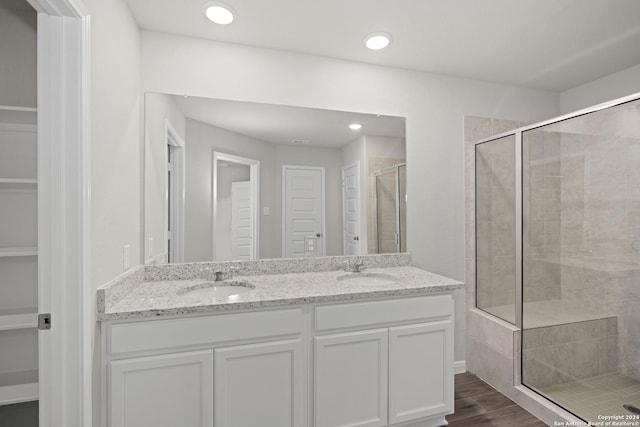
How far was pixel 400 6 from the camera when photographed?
1.75 m

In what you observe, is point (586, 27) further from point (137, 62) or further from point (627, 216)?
point (137, 62)

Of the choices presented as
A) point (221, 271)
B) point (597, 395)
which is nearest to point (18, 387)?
point (221, 271)

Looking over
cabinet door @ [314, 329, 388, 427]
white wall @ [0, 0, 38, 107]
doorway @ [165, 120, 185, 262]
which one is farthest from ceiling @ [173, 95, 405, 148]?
cabinet door @ [314, 329, 388, 427]

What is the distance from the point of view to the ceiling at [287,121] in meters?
2.07

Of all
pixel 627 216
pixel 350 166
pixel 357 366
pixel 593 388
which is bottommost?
pixel 593 388

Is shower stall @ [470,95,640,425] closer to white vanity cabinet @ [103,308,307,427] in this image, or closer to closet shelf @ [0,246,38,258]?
white vanity cabinet @ [103,308,307,427]

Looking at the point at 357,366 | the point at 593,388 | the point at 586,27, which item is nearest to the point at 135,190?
the point at 357,366

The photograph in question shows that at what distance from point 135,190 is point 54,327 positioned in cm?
87

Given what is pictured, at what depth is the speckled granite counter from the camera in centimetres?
142

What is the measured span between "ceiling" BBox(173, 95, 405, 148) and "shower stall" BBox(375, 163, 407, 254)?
1.03ft

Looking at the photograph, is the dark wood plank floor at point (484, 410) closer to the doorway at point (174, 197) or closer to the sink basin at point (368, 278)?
the sink basin at point (368, 278)

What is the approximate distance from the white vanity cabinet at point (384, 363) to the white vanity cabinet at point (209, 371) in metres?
0.14

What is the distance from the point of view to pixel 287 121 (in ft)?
7.30

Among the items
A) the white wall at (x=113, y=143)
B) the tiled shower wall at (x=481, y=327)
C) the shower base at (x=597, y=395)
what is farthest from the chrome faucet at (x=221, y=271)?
the shower base at (x=597, y=395)
